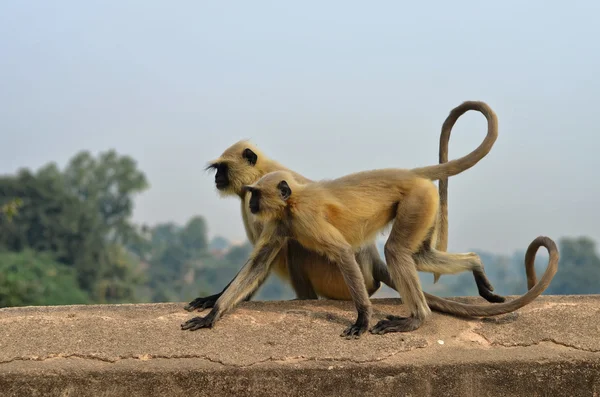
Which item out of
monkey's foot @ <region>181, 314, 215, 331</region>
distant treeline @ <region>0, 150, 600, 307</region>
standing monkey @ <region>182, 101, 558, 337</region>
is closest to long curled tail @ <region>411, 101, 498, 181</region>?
standing monkey @ <region>182, 101, 558, 337</region>

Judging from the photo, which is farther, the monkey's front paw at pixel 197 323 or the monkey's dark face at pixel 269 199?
the monkey's dark face at pixel 269 199

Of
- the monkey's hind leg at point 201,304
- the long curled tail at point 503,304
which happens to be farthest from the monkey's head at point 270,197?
the long curled tail at point 503,304

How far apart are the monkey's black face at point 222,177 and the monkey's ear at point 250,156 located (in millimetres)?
159

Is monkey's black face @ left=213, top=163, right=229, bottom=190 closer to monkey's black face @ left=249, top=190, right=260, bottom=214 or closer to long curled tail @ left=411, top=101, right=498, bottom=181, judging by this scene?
monkey's black face @ left=249, top=190, right=260, bottom=214

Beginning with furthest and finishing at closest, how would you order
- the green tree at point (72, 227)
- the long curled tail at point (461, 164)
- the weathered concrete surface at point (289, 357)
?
the green tree at point (72, 227) < the long curled tail at point (461, 164) < the weathered concrete surface at point (289, 357)

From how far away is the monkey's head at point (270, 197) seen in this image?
13.4 feet

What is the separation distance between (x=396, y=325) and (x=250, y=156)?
1803mm

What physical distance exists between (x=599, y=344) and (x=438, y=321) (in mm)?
861

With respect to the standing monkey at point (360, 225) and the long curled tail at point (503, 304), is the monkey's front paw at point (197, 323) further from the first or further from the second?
the long curled tail at point (503, 304)

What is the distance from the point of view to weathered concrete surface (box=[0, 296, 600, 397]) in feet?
11.2

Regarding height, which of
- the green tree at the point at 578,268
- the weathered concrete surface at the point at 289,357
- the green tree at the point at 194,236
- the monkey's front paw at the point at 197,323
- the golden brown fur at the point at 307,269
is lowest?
the green tree at the point at 578,268

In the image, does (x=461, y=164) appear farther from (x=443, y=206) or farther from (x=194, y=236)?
(x=194, y=236)

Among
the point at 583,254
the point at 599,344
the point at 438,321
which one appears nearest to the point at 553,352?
the point at 599,344

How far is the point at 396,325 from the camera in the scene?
3887 millimetres
